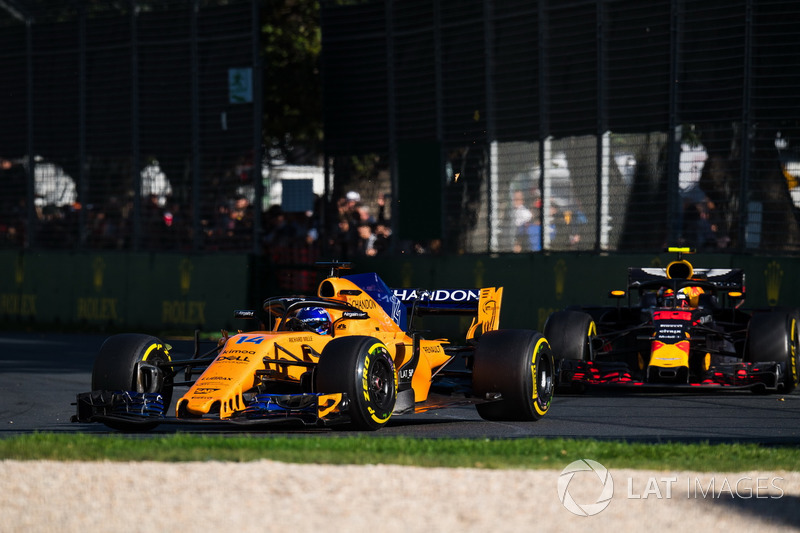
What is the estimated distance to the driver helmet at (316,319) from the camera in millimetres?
10711

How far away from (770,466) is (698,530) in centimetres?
194

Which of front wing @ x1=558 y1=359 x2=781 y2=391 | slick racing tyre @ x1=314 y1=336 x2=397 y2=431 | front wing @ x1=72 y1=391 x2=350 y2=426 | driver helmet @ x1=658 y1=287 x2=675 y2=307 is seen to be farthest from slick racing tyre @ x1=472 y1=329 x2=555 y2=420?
driver helmet @ x1=658 y1=287 x2=675 y2=307

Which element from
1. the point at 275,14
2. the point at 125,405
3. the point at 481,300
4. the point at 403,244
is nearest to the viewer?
the point at 125,405

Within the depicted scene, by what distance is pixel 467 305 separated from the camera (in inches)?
469

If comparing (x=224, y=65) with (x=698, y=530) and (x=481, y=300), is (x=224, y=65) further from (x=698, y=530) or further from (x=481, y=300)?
(x=698, y=530)

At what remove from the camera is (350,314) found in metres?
10.7

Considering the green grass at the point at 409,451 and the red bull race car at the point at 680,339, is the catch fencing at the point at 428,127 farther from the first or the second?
the green grass at the point at 409,451

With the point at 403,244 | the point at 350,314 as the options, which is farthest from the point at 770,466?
the point at 403,244

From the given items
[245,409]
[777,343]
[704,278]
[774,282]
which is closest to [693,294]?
[704,278]

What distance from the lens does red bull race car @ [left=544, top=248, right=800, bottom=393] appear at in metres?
13.0

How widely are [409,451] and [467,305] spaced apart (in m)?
3.78

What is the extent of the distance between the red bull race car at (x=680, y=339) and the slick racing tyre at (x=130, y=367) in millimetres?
4297

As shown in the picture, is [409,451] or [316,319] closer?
[409,451]

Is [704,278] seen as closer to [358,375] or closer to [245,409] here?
[358,375]
